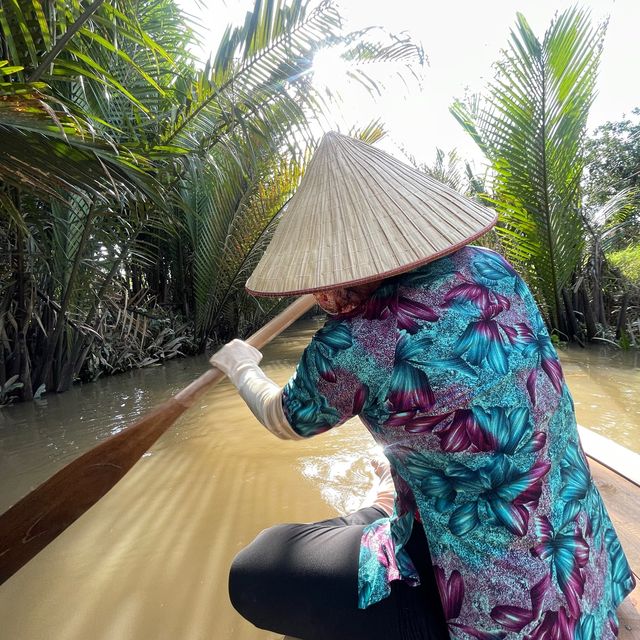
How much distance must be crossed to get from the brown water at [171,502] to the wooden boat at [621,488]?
31.9 inches

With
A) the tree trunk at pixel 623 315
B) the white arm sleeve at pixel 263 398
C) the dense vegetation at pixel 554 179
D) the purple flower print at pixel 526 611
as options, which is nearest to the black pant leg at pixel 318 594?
the purple flower print at pixel 526 611

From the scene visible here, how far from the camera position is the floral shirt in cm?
67

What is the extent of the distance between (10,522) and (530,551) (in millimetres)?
1209

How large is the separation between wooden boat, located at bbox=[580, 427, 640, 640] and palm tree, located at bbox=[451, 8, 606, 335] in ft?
11.4

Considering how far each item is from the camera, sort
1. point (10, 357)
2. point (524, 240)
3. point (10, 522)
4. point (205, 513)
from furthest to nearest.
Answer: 1. point (524, 240)
2. point (10, 357)
3. point (205, 513)
4. point (10, 522)

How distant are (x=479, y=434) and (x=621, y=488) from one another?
112 cm

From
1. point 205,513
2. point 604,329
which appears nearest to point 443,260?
point 205,513

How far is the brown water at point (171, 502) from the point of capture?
123 cm

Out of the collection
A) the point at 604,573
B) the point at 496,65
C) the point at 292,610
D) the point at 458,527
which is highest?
the point at 496,65

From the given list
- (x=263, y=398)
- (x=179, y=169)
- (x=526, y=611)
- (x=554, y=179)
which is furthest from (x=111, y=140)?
(x=554, y=179)

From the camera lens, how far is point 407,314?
700 mm

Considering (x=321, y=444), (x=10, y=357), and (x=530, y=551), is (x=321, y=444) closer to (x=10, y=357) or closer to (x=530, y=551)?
(x=530, y=551)

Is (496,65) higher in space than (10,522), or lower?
higher

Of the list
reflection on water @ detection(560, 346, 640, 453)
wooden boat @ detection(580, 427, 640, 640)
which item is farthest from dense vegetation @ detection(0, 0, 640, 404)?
wooden boat @ detection(580, 427, 640, 640)
